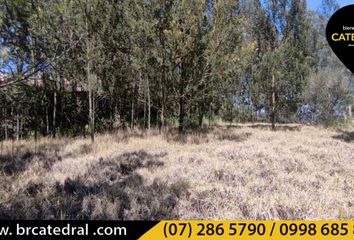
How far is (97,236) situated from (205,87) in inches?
377

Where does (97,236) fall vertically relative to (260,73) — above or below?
below

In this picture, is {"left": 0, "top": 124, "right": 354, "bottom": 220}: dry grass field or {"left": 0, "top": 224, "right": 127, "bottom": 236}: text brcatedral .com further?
{"left": 0, "top": 124, "right": 354, "bottom": 220}: dry grass field

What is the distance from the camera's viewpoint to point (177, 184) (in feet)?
15.1

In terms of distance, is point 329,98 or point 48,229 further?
point 329,98

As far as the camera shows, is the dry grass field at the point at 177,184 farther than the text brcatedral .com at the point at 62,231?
Yes

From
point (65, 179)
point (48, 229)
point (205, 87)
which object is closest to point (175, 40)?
point (205, 87)

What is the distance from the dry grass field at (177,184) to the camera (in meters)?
3.67

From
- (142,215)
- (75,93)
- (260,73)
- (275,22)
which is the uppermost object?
(275,22)

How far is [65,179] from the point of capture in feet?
15.8

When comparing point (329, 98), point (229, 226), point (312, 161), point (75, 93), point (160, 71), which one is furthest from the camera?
point (329, 98)

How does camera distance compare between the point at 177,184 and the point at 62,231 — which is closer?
the point at 62,231

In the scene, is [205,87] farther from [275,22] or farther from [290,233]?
[290,233]

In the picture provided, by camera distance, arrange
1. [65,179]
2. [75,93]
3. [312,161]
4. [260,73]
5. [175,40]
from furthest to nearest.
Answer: [260,73] → [75,93] → [175,40] → [312,161] → [65,179]

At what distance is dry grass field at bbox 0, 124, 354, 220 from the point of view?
3.67m
